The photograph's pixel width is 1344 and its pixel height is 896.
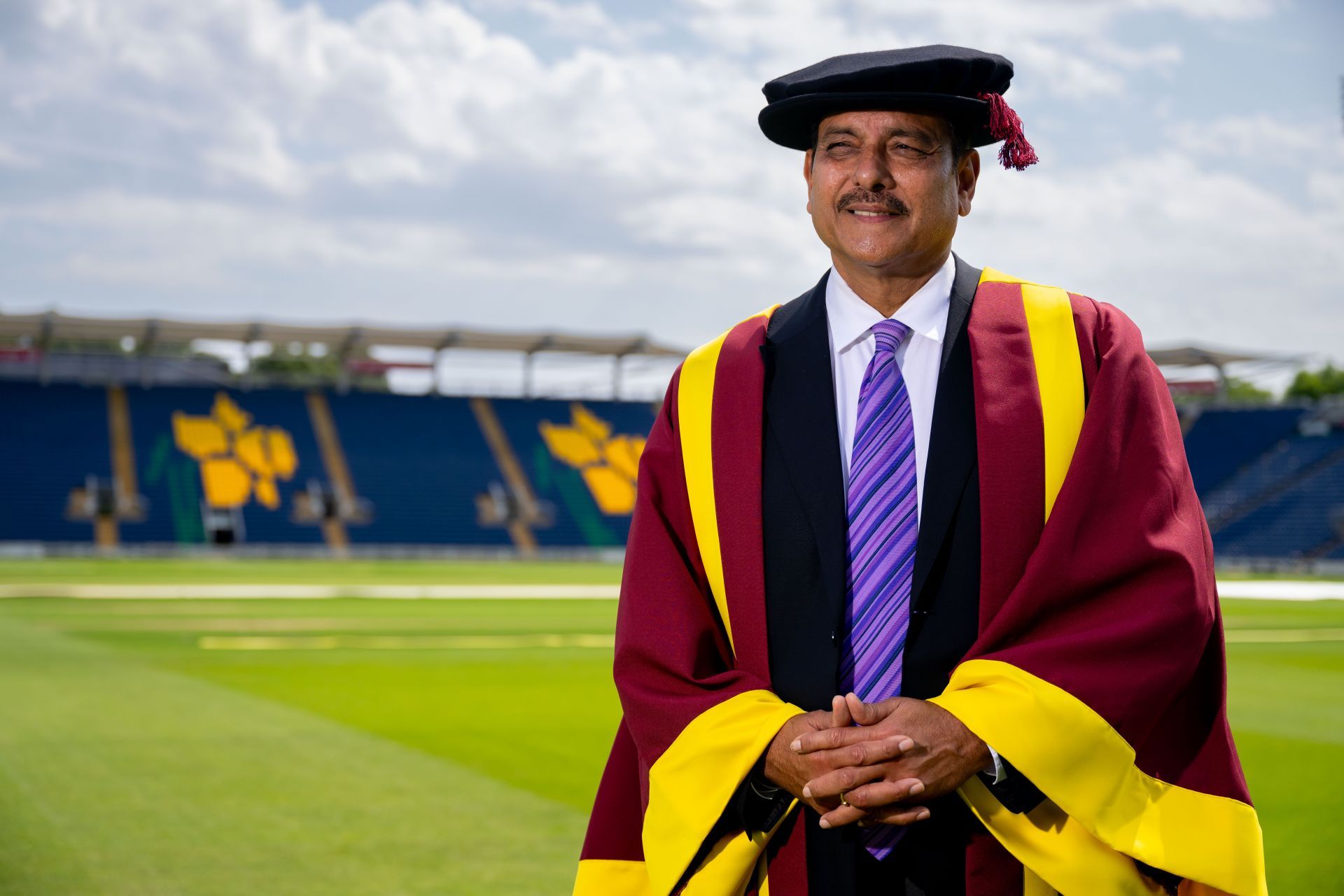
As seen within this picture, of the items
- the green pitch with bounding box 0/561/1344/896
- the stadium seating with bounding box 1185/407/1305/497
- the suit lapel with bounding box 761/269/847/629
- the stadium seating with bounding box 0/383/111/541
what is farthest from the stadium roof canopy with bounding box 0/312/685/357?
the suit lapel with bounding box 761/269/847/629

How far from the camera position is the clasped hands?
2182 millimetres

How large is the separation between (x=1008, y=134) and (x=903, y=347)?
1.42 ft

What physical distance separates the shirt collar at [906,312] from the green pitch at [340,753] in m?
3.39

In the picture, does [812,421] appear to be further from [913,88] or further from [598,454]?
[598,454]

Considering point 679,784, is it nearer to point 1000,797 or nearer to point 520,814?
point 1000,797

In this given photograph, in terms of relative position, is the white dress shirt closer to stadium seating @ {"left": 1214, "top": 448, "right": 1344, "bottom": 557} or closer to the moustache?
the moustache

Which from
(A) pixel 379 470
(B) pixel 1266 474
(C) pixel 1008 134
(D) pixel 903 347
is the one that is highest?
(C) pixel 1008 134

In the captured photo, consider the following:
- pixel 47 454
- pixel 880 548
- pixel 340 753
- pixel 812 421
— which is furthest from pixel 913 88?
pixel 47 454

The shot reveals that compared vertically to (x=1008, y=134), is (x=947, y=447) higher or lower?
lower

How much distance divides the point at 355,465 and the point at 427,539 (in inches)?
152

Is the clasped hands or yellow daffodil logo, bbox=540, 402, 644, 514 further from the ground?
the clasped hands

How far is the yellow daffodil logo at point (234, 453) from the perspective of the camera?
40.1 meters

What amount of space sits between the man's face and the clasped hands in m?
0.81

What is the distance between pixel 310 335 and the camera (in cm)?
4144
